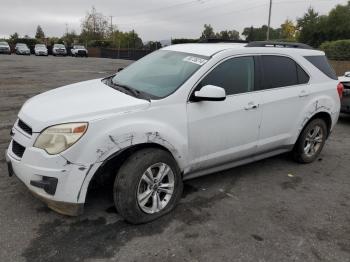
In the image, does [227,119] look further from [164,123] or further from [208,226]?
[208,226]

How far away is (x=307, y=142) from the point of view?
5402 mm

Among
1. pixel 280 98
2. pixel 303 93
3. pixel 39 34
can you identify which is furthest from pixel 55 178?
pixel 39 34

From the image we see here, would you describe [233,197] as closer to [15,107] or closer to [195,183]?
[195,183]

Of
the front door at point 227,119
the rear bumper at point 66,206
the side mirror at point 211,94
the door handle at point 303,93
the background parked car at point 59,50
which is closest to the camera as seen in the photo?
the rear bumper at point 66,206

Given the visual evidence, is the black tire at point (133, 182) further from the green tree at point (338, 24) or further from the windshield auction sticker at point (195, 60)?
the green tree at point (338, 24)

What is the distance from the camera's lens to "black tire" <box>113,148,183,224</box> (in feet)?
11.1

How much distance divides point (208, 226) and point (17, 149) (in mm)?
1958

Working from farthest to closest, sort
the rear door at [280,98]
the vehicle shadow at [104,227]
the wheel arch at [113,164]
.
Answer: the rear door at [280,98] < the wheel arch at [113,164] < the vehicle shadow at [104,227]

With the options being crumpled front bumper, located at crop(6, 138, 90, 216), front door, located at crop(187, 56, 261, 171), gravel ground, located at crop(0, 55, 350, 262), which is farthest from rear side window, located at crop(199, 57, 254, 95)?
crumpled front bumper, located at crop(6, 138, 90, 216)

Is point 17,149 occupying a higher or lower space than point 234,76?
lower

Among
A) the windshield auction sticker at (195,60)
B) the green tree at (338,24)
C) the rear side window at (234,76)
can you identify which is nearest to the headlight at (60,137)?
the rear side window at (234,76)

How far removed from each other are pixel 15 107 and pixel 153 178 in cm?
625

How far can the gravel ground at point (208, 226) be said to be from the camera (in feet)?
10.3

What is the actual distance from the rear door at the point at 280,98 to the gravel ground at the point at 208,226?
22.7 inches
